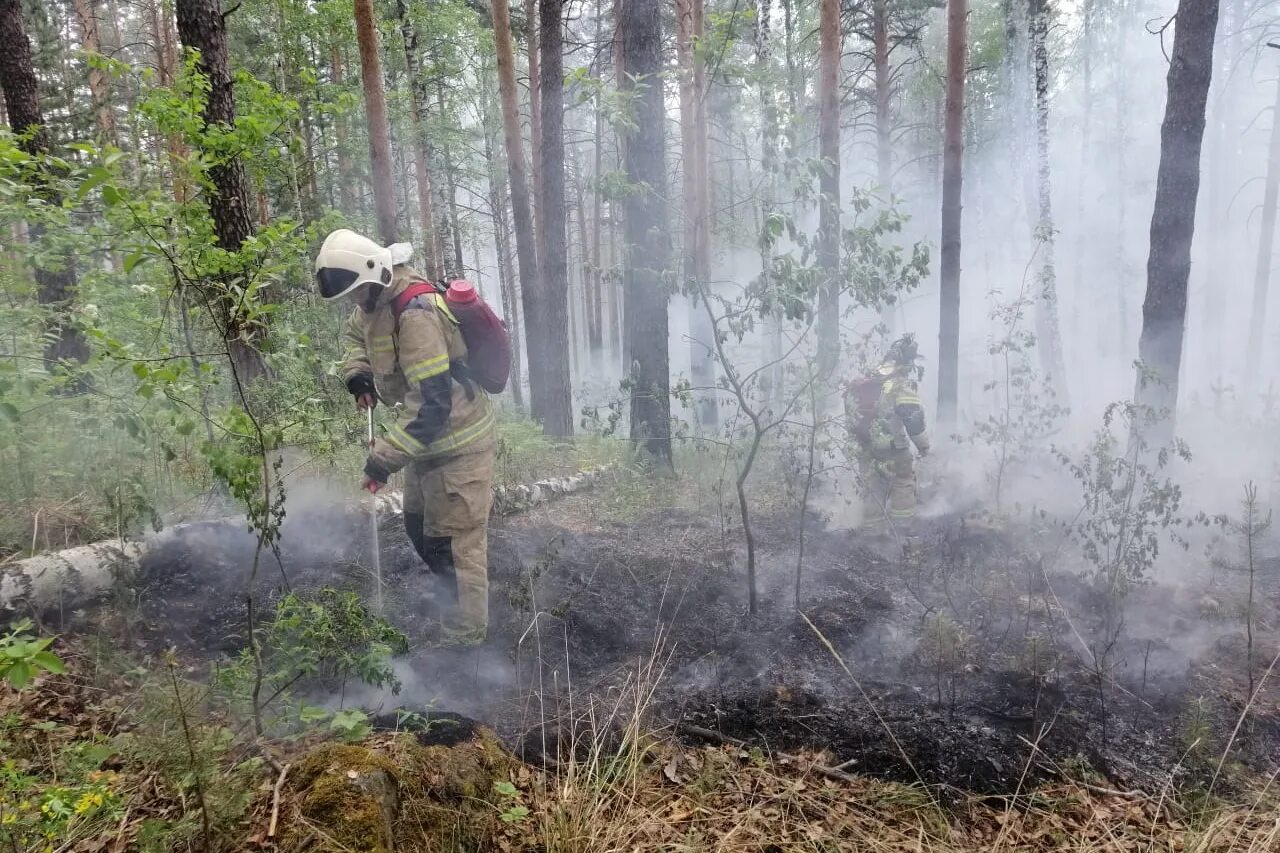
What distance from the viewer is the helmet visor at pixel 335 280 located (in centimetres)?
362

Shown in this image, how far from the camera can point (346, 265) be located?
364 centimetres

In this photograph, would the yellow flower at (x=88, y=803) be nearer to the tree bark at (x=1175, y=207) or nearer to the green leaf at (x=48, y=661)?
the green leaf at (x=48, y=661)

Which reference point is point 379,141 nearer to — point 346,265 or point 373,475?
point 346,265

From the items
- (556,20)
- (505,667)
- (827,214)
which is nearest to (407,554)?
(505,667)

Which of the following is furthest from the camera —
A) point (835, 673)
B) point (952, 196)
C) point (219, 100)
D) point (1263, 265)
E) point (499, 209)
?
point (1263, 265)

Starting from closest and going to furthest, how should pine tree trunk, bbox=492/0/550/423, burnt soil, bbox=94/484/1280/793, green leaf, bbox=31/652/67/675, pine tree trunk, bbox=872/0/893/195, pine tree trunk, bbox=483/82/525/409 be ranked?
green leaf, bbox=31/652/67/675 < burnt soil, bbox=94/484/1280/793 < pine tree trunk, bbox=492/0/550/423 < pine tree trunk, bbox=872/0/893/195 < pine tree trunk, bbox=483/82/525/409

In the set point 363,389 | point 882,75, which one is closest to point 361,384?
point 363,389

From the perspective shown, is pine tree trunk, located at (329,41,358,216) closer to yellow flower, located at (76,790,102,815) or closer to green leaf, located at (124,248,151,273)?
green leaf, located at (124,248,151,273)

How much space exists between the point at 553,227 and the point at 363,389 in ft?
20.1

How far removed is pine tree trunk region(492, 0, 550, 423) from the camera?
35.5 ft

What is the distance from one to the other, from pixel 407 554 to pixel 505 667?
1814 mm

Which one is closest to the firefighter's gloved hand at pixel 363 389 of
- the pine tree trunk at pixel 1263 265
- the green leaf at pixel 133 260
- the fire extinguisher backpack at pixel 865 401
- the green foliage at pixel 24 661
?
the green leaf at pixel 133 260

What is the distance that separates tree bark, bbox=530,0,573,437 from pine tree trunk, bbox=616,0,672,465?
5.36ft

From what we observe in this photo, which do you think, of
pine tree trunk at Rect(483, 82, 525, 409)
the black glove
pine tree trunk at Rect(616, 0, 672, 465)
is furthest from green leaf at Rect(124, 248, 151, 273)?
pine tree trunk at Rect(483, 82, 525, 409)
